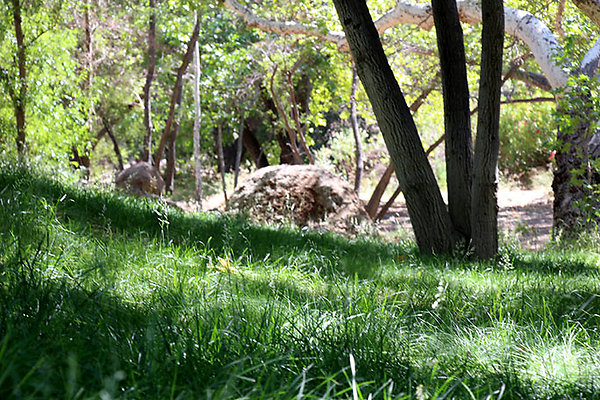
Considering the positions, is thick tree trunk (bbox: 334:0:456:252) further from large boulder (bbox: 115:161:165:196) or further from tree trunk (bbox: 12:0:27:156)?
large boulder (bbox: 115:161:165:196)

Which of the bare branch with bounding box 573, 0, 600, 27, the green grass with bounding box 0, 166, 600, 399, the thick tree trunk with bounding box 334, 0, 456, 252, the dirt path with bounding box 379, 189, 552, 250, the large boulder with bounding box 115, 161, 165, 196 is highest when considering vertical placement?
the bare branch with bounding box 573, 0, 600, 27

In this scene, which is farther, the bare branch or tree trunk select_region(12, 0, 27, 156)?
tree trunk select_region(12, 0, 27, 156)

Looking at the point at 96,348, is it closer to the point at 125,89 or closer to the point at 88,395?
the point at 88,395

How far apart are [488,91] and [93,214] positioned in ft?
12.0

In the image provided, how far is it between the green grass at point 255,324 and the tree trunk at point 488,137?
0.91 m

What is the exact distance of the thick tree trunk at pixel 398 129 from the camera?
529cm

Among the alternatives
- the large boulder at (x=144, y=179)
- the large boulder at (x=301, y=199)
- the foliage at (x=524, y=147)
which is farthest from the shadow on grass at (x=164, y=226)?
the foliage at (x=524, y=147)

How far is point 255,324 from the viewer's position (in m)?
2.54

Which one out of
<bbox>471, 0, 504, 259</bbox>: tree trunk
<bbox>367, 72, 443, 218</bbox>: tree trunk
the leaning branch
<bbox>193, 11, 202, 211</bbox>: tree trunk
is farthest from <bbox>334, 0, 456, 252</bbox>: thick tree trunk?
<bbox>193, 11, 202, 211</bbox>: tree trunk

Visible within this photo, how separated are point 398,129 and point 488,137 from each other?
84 cm

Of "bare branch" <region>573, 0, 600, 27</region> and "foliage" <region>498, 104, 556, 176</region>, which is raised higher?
"bare branch" <region>573, 0, 600, 27</region>

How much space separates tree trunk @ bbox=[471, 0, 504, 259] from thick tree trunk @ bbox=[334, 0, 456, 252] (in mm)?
313

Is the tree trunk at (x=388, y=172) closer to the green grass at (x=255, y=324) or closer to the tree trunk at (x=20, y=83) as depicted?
the tree trunk at (x=20, y=83)

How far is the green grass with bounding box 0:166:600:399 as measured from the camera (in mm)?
1791
